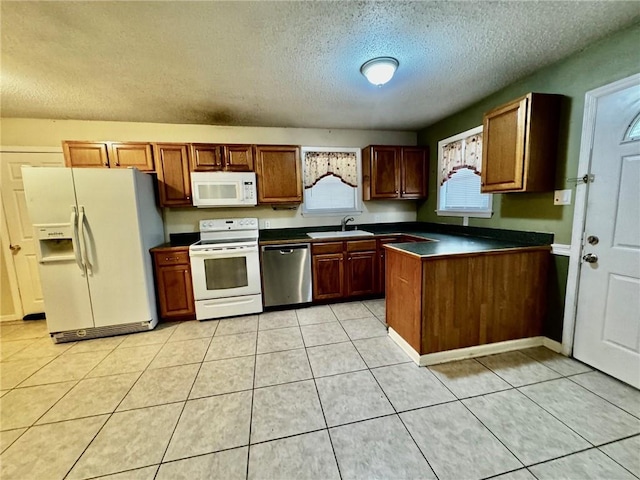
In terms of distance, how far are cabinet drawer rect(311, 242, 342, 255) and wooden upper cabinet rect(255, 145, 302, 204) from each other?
0.74 m

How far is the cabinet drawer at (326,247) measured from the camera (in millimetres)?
3362

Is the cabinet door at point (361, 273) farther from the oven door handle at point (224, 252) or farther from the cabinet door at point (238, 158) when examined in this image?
the cabinet door at point (238, 158)

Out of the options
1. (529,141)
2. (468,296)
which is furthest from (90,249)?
(529,141)

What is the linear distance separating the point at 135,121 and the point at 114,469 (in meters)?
3.60

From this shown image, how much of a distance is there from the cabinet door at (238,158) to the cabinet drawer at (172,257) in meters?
1.22

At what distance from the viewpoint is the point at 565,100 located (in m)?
2.09

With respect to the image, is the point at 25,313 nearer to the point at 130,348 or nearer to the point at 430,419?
the point at 130,348

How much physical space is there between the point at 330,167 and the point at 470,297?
2622 millimetres

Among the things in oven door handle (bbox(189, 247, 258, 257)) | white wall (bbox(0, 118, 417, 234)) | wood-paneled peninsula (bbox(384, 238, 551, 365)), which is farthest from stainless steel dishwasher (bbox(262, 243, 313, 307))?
wood-paneled peninsula (bbox(384, 238, 551, 365))

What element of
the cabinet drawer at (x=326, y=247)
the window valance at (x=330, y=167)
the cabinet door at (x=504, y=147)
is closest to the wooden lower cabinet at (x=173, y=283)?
the cabinet drawer at (x=326, y=247)

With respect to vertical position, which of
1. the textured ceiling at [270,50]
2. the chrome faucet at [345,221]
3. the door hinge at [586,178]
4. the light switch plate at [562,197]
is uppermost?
the textured ceiling at [270,50]

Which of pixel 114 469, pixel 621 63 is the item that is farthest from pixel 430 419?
pixel 621 63

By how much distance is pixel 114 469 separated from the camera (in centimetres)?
134

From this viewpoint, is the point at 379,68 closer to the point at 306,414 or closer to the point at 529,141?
the point at 529,141
